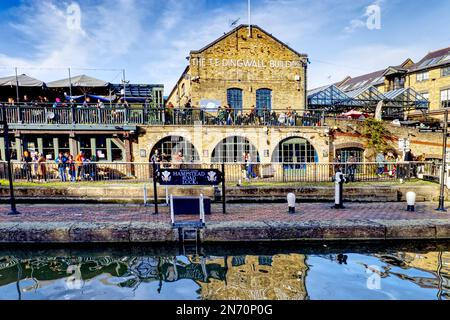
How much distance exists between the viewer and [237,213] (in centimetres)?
891

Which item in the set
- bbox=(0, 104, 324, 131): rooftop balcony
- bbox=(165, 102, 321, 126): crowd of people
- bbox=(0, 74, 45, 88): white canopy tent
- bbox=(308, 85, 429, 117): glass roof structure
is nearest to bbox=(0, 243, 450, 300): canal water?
bbox=(0, 104, 324, 131): rooftop balcony

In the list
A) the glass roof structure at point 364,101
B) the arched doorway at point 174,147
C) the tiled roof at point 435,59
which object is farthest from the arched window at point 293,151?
the tiled roof at point 435,59

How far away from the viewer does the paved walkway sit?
8055 millimetres

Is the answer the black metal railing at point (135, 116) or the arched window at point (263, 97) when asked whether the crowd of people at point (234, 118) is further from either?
the arched window at point (263, 97)

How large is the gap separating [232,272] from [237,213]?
347 centimetres

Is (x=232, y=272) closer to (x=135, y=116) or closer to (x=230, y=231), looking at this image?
(x=230, y=231)

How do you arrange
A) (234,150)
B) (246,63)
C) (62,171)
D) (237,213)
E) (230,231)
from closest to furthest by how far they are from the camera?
(230,231), (237,213), (62,171), (234,150), (246,63)

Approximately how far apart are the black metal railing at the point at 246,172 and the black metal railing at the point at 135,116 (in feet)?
9.40

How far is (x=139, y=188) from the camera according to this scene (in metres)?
11.9

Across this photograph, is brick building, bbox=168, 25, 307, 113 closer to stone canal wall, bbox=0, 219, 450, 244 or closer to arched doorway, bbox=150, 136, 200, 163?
arched doorway, bbox=150, 136, 200, 163

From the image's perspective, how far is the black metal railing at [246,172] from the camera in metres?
13.5

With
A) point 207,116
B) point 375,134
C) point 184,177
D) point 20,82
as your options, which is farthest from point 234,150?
point 20,82

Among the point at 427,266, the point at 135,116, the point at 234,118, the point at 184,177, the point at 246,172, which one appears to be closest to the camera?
the point at 427,266

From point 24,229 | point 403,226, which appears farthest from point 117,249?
point 403,226
